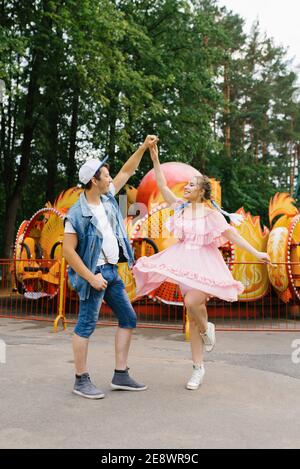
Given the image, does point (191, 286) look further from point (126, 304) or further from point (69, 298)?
point (69, 298)

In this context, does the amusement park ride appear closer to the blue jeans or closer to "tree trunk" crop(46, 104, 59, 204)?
the blue jeans

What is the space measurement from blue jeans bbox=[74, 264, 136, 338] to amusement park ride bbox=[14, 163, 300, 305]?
5.02m

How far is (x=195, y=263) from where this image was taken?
4605mm

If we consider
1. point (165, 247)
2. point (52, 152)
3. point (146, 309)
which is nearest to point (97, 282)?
point (165, 247)

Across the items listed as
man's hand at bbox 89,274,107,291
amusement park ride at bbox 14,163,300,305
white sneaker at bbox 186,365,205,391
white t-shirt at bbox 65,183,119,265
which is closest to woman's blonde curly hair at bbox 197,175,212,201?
white t-shirt at bbox 65,183,119,265

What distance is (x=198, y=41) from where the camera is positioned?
22000 mm

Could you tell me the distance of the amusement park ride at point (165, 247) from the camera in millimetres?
9938

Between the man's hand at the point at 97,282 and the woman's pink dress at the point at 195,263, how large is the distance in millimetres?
727

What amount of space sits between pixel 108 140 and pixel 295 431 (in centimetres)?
1765

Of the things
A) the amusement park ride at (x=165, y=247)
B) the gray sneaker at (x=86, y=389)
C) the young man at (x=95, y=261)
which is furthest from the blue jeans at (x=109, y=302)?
the amusement park ride at (x=165, y=247)

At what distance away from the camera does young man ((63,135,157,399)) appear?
4.12 metres

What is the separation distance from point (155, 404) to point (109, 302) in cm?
93

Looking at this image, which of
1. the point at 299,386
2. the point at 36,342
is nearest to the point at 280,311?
the point at 36,342

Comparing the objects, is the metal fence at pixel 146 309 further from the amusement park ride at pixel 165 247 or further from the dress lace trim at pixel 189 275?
the dress lace trim at pixel 189 275
